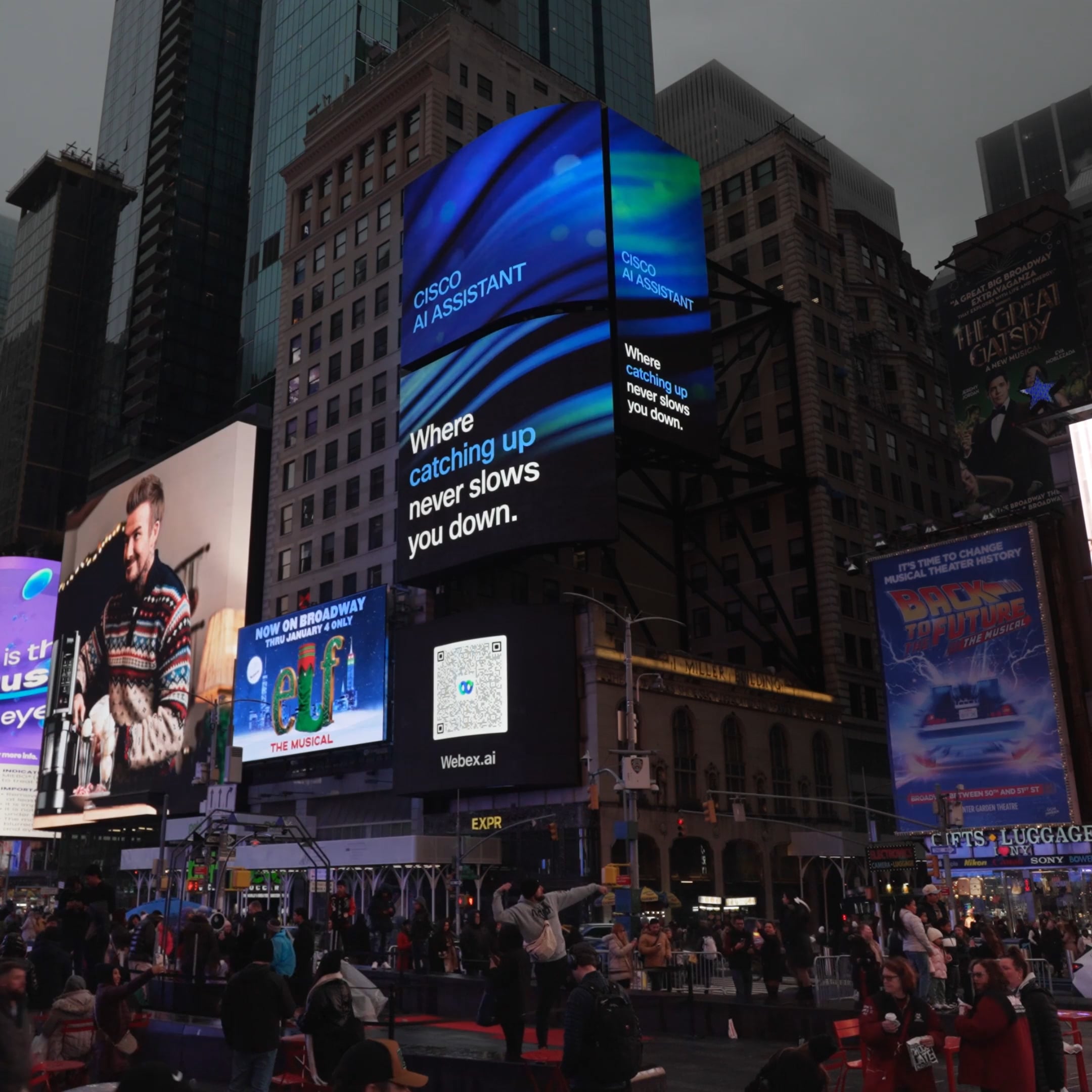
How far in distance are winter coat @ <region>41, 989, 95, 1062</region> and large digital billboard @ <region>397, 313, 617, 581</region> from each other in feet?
130

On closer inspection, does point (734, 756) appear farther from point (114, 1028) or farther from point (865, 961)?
point (114, 1028)

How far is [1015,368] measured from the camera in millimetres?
55062

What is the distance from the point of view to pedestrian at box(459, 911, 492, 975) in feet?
88.4

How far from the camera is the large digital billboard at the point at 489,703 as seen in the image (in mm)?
52531

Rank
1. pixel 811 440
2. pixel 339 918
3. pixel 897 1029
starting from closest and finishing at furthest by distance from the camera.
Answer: pixel 897 1029
pixel 339 918
pixel 811 440

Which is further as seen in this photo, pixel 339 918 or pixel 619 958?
pixel 339 918

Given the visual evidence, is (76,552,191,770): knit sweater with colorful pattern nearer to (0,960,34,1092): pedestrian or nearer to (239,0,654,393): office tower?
(239,0,654,393): office tower

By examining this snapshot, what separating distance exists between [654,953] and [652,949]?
0.30 feet

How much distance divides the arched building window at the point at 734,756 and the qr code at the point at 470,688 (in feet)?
40.8

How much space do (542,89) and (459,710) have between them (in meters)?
47.0

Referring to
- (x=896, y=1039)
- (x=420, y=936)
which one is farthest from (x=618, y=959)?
(x=420, y=936)

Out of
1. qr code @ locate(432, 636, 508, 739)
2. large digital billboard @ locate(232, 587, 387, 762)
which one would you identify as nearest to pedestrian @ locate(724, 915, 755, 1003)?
qr code @ locate(432, 636, 508, 739)

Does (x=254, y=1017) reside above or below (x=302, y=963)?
below

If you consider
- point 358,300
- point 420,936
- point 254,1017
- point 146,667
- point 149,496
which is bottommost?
point 254,1017
